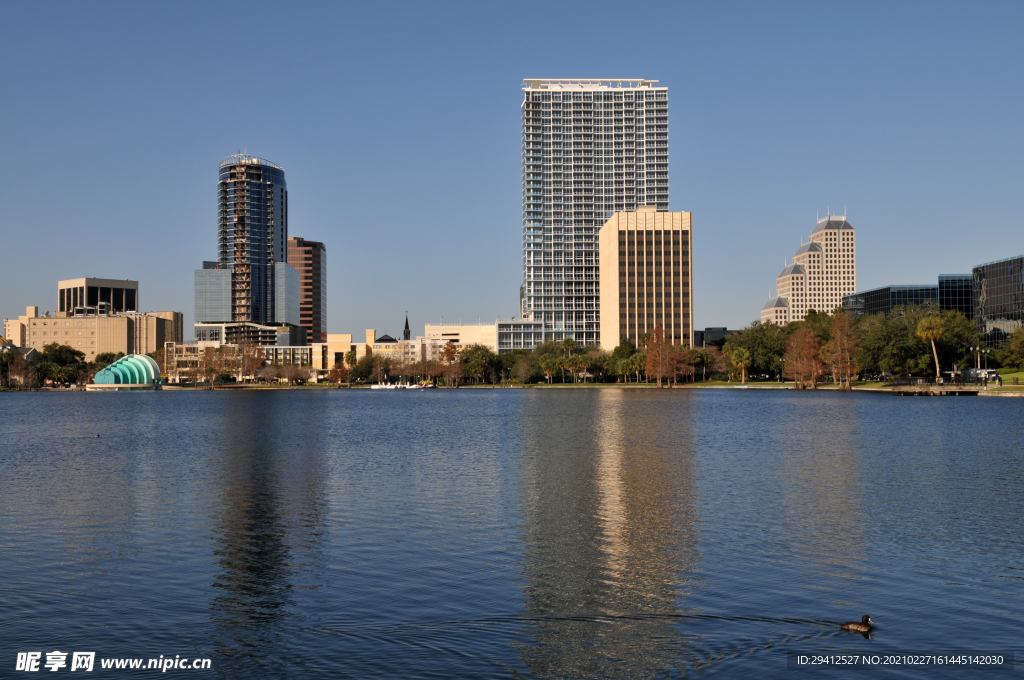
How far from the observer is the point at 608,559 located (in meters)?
25.3

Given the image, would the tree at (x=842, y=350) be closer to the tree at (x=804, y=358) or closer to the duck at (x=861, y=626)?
the tree at (x=804, y=358)

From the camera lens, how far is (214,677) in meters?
16.5

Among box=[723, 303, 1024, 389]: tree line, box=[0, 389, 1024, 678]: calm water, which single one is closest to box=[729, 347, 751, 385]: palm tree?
box=[723, 303, 1024, 389]: tree line

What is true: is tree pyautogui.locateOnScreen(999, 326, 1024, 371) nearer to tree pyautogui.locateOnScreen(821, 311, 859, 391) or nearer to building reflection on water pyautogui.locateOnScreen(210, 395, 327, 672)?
tree pyautogui.locateOnScreen(821, 311, 859, 391)

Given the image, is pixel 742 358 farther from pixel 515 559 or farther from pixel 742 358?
pixel 515 559

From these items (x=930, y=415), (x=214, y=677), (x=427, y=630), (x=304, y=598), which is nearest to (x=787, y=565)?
(x=427, y=630)

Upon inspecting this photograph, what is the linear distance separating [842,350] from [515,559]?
148948 millimetres

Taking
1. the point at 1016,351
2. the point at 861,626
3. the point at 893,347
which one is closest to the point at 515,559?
the point at 861,626

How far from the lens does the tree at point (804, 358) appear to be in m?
169

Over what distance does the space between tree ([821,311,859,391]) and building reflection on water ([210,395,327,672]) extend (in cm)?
12882

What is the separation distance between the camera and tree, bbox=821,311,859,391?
159 meters

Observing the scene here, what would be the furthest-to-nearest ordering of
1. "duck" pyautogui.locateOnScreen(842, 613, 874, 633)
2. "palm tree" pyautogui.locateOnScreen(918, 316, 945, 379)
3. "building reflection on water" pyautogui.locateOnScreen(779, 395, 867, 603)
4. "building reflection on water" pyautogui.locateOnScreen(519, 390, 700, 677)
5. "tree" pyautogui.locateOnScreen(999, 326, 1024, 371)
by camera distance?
1. "tree" pyautogui.locateOnScreen(999, 326, 1024, 371)
2. "palm tree" pyautogui.locateOnScreen(918, 316, 945, 379)
3. "building reflection on water" pyautogui.locateOnScreen(779, 395, 867, 603)
4. "duck" pyautogui.locateOnScreen(842, 613, 874, 633)
5. "building reflection on water" pyautogui.locateOnScreen(519, 390, 700, 677)

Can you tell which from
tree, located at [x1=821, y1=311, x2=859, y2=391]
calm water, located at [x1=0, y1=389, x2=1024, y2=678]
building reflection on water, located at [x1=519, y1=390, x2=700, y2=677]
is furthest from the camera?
tree, located at [x1=821, y1=311, x2=859, y2=391]

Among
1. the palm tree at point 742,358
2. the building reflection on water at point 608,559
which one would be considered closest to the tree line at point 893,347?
the palm tree at point 742,358
